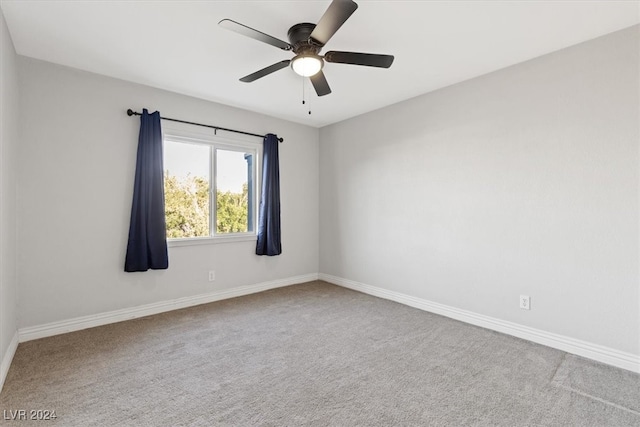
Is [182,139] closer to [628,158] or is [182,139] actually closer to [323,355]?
[323,355]

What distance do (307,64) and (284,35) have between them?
1.20ft

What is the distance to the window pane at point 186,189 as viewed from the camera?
361cm

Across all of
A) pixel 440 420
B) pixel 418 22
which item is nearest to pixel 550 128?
pixel 418 22

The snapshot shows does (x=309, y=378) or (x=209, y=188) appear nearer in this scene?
(x=309, y=378)

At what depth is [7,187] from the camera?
2266 millimetres

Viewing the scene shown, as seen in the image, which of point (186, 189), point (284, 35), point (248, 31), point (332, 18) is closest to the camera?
point (332, 18)

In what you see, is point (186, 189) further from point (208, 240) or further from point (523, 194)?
point (523, 194)

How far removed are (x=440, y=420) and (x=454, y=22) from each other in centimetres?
258

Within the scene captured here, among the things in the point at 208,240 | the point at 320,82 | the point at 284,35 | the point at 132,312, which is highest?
the point at 284,35

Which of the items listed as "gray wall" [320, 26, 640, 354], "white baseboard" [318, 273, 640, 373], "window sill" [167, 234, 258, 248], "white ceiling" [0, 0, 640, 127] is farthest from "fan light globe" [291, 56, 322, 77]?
"white baseboard" [318, 273, 640, 373]

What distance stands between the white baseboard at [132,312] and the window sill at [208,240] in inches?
24.6

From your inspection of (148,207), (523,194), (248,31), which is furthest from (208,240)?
(523,194)

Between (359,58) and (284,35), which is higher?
(284,35)

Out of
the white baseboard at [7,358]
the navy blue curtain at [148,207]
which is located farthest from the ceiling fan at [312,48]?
the white baseboard at [7,358]
